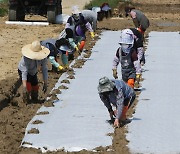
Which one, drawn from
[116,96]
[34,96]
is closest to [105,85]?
[116,96]

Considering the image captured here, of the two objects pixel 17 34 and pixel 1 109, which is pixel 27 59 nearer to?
pixel 1 109

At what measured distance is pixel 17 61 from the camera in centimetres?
1309

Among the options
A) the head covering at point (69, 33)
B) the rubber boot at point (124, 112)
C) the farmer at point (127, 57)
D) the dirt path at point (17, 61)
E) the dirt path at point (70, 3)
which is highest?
the farmer at point (127, 57)

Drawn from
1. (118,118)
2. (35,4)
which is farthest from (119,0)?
(118,118)

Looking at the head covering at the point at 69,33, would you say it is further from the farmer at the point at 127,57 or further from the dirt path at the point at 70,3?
the dirt path at the point at 70,3

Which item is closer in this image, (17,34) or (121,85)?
(121,85)

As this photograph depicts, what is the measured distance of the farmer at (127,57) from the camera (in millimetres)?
9102

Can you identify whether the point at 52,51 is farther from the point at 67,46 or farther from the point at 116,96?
the point at 116,96

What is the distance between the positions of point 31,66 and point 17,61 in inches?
154

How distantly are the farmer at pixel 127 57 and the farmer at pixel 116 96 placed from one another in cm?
140

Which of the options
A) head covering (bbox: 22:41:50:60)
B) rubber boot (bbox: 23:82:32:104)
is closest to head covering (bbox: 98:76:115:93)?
head covering (bbox: 22:41:50:60)

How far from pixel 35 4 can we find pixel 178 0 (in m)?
12.4

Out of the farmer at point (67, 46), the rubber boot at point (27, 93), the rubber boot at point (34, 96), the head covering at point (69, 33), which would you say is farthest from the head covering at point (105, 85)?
the head covering at point (69, 33)

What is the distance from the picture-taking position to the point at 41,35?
17.4m
